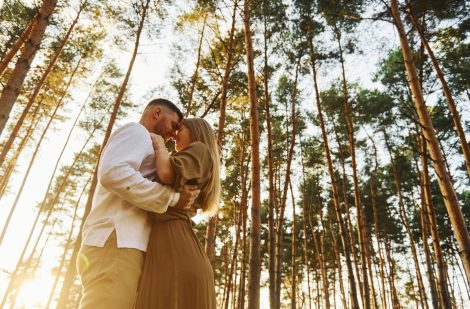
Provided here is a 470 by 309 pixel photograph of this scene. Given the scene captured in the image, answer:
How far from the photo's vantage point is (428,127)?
5195 millimetres

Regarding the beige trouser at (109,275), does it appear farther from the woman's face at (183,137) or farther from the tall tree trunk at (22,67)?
the tall tree trunk at (22,67)

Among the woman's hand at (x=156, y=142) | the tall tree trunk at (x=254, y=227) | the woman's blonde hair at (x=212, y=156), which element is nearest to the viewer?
the woman's hand at (x=156, y=142)

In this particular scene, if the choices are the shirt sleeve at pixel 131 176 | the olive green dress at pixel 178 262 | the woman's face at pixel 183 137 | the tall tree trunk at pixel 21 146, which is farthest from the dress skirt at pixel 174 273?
the tall tree trunk at pixel 21 146

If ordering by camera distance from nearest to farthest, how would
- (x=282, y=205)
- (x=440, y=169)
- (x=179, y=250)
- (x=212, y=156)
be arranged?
(x=179, y=250) < (x=212, y=156) < (x=440, y=169) < (x=282, y=205)

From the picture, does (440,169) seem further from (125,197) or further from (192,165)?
(125,197)

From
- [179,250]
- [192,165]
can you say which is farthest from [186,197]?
[179,250]

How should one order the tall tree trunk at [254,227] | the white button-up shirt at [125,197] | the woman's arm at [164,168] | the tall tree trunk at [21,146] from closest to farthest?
1. the white button-up shirt at [125,197]
2. the woman's arm at [164,168]
3. the tall tree trunk at [254,227]
4. the tall tree trunk at [21,146]

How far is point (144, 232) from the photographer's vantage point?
1.49m

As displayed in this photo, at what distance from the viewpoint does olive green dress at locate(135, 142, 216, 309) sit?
4.26 feet

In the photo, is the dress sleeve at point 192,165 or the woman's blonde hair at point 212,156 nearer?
the dress sleeve at point 192,165

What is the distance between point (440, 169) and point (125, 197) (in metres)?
5.27

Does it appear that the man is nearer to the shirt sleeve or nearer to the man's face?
the shirt sleeve

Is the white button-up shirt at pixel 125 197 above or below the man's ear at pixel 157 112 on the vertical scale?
below

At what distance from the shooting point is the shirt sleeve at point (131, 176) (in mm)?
1406
